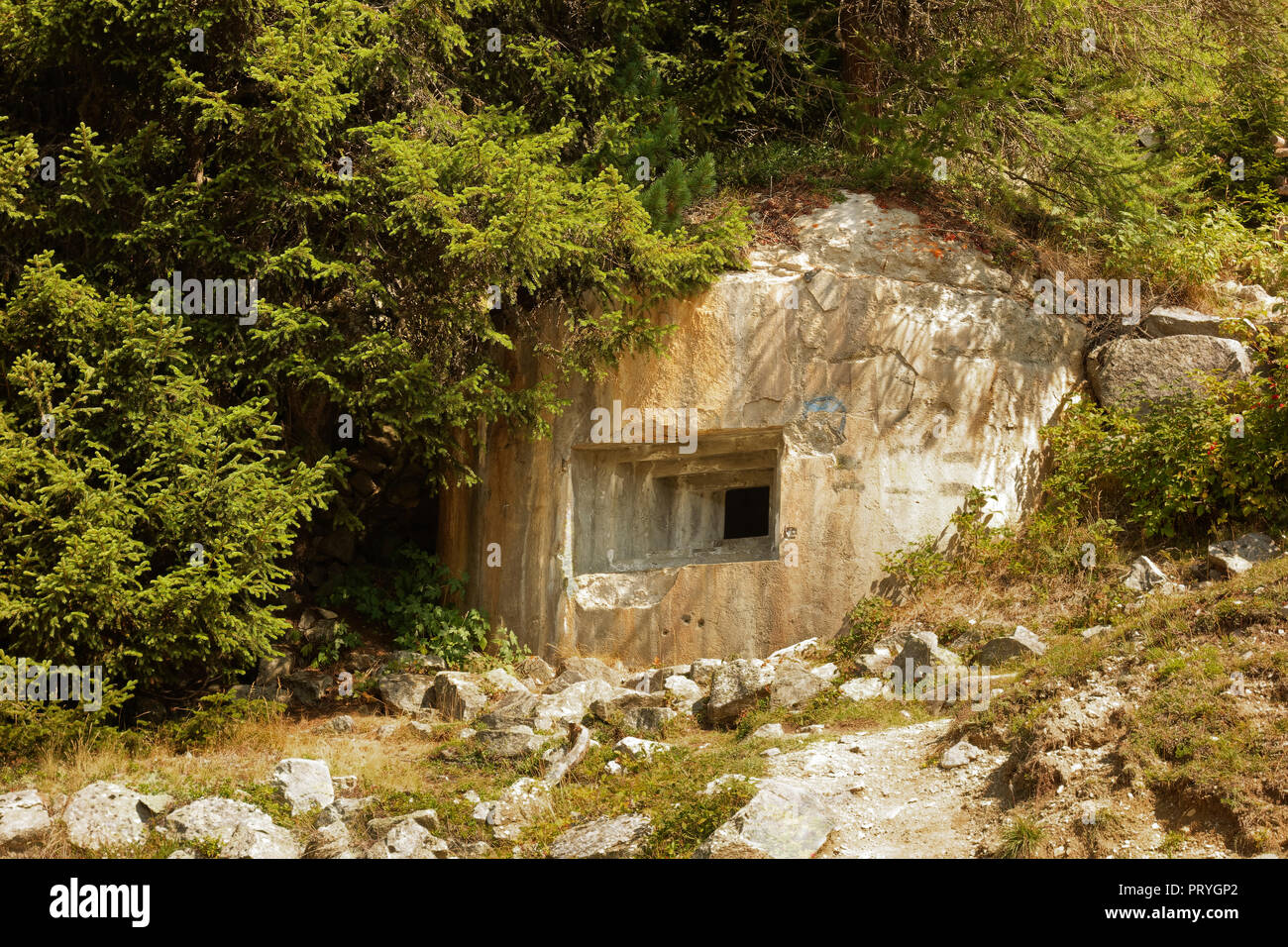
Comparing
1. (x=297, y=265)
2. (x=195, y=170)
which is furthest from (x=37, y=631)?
(x=195, y=170)

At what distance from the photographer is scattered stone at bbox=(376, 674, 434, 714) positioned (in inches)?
420

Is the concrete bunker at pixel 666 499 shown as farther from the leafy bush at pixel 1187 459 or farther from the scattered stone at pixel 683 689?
the leafy bush at pixel 1187 459

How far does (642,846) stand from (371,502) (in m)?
7.72

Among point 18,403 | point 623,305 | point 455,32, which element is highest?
point 455,32

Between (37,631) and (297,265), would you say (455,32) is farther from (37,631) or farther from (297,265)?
(37,631)

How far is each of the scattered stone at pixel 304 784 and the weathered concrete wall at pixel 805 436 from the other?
10.9 ft

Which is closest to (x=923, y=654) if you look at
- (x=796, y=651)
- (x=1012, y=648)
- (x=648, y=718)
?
(x=1012, y=648)

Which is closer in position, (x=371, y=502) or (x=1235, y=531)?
(x=1235, y=531)

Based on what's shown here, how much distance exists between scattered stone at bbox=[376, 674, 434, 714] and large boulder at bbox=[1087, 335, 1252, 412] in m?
6.30

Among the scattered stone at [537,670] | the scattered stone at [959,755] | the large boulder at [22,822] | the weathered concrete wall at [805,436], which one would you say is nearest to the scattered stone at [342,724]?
the scattered stone at [537,670]

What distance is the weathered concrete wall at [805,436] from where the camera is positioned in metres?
10.8

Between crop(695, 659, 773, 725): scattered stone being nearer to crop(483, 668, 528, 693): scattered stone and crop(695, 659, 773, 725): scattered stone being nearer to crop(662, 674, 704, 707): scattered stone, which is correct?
crop(662, 674, 704, 707): scattered stone

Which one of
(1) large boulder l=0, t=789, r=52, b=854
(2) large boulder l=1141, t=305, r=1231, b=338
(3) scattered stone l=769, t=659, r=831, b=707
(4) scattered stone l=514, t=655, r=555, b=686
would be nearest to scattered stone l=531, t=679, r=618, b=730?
(4) scattered stone l=514, t=655, r=555, b=686

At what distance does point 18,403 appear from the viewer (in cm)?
927
